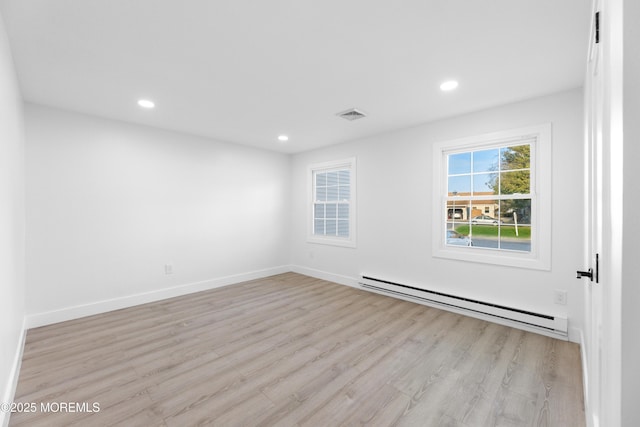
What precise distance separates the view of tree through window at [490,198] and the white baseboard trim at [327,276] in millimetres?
1700

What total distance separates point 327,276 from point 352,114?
286 cm

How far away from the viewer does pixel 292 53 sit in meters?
2.11

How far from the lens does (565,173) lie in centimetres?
275

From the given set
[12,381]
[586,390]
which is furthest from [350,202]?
[12,381]

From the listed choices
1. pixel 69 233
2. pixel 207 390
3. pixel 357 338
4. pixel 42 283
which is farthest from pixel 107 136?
pixel 357 338

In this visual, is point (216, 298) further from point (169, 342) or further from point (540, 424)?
point (540, 424)

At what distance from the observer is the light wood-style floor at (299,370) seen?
1771 millimetres

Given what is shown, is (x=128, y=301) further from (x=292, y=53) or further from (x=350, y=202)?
(x=292, y=53)

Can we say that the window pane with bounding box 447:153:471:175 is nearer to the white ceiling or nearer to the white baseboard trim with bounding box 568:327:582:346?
the white ceiling

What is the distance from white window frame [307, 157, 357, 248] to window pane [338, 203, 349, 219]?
225 millimetres

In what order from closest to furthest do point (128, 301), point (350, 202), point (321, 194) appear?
point (128, 301) → point (350, 202) → point (321, 194)

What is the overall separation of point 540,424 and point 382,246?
269cm

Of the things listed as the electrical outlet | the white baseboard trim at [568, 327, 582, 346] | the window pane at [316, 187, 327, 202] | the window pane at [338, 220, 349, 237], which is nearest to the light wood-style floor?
the white baseboard trim at [568, 327, 582, 346]

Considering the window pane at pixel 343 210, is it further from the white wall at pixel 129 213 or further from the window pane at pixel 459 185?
the window pane at pixel 459 185
